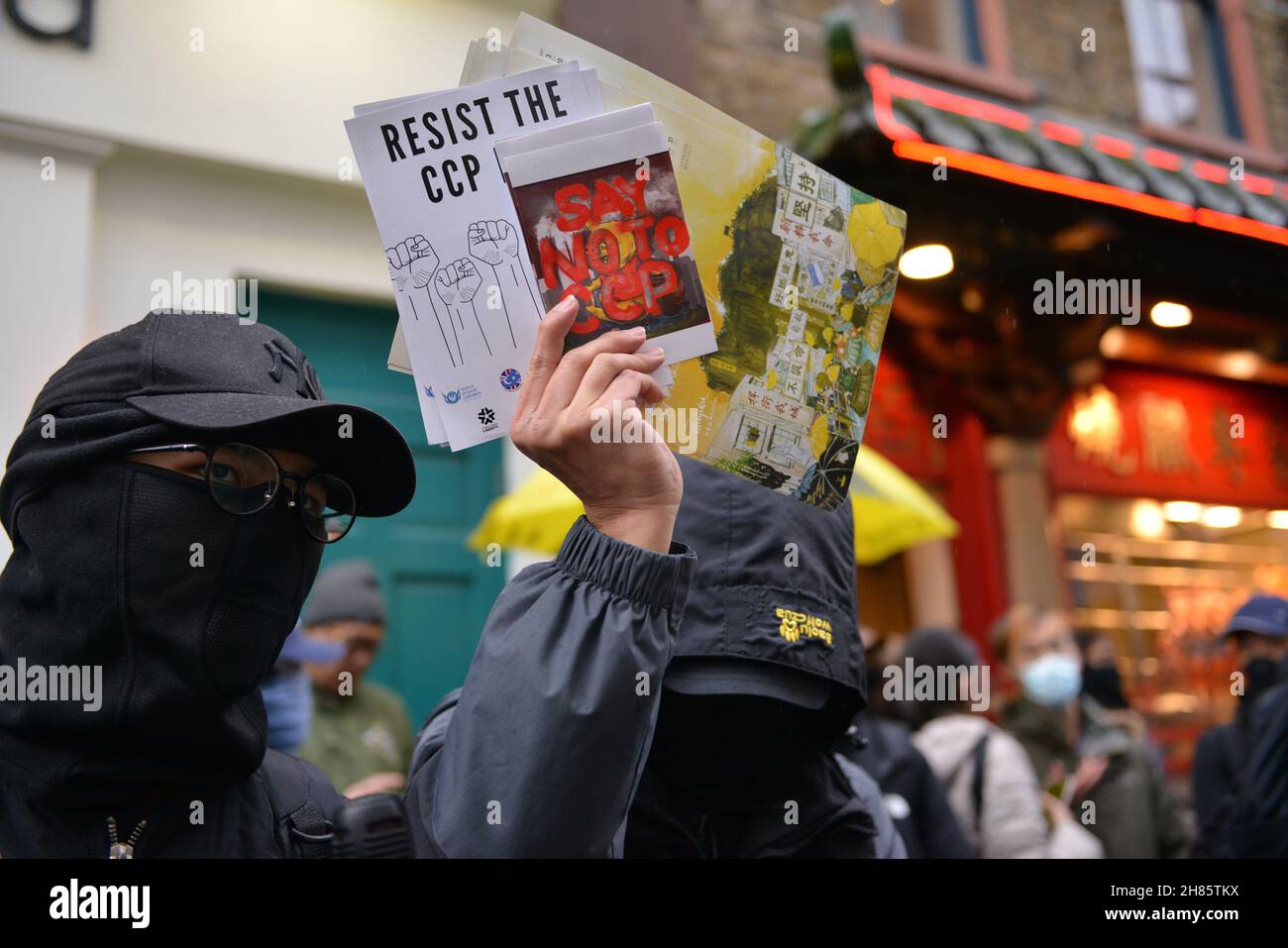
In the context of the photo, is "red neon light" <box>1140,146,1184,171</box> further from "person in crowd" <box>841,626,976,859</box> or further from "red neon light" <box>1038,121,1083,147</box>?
"person in crowd" <box>841,626,976,859</box>

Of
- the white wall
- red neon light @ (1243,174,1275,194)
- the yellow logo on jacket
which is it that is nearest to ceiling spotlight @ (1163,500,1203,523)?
red neon light @ (1243,174,1275,194)

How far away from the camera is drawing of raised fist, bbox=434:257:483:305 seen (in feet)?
3.91

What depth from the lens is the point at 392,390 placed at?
1.74m

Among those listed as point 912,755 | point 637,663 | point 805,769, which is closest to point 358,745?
point 912,755

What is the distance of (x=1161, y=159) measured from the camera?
673cm

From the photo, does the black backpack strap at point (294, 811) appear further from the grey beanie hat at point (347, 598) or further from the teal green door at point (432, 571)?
the teal green door at point (432, 571)

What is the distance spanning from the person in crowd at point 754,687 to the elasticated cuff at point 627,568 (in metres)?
0.49

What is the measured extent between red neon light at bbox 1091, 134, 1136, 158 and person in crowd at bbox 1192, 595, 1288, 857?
337 centimetres

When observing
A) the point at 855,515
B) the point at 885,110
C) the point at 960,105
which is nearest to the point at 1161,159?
the point at 960,105

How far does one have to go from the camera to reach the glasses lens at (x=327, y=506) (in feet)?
4.62

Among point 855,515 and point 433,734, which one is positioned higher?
point 855,515

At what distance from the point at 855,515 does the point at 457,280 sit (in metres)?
2.98

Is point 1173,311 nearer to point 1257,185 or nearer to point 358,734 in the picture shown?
point 358,734
